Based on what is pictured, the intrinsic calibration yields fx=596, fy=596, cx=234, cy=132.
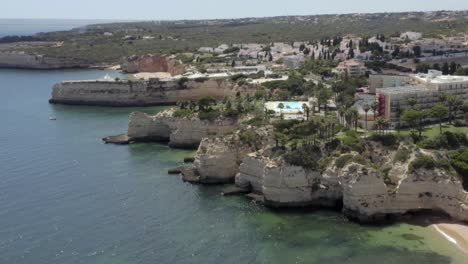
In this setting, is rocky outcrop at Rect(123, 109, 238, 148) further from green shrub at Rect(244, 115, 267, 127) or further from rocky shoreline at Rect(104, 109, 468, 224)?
rocky shoreline at Rect(104, 109, 468, 224)

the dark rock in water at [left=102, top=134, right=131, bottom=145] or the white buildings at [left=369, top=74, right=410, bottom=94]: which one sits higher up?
the white buildings at [left=369, top=74, right=410, bottom=94]

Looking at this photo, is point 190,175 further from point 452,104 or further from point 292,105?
point 452,104

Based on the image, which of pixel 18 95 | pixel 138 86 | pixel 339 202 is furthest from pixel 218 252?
pixel 18 95

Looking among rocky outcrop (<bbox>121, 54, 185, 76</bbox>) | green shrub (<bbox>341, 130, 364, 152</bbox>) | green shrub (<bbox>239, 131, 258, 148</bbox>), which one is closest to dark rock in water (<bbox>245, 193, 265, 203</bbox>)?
green shrub (<bbox>239, 131, 258, 148</bbox>)

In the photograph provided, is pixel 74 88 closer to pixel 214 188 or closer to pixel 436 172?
pixel 214 188

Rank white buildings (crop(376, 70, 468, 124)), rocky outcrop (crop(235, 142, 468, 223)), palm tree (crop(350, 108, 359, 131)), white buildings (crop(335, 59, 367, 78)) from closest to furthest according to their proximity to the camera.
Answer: rocky outcrop (crop(235, 142, 468, 223)) → palm tree (crop(350, 108, 359, 131)) → white buildings (crop(376, 70, 468, 124)) → white buildings (crop(335, 59, 367, 78))

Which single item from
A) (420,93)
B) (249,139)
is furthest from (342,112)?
(249,139)

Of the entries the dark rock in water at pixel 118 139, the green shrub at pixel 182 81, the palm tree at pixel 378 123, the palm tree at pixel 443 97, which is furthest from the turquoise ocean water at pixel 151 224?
the green shrub at pixel 182 81
